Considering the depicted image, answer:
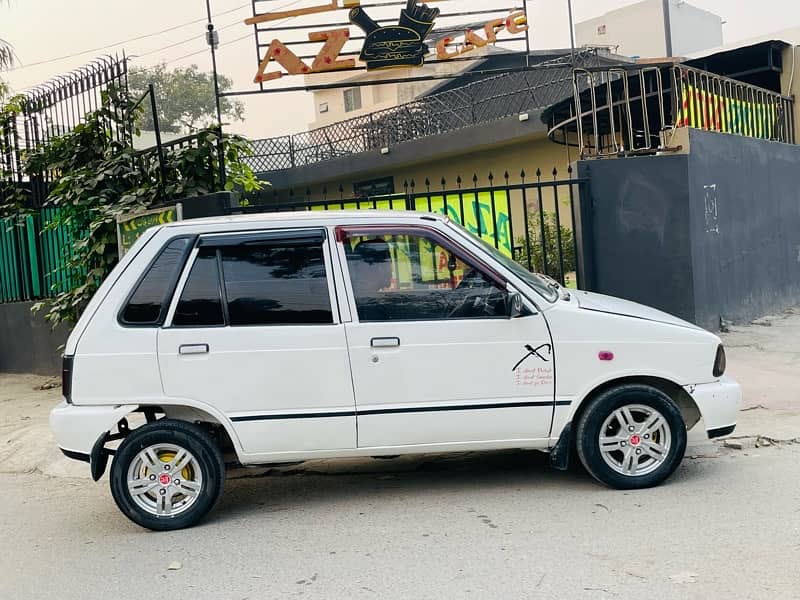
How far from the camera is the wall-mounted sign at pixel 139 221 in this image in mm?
8812

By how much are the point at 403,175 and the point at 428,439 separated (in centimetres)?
1883

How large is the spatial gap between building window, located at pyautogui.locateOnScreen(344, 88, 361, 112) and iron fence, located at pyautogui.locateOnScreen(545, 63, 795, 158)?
93.9ft

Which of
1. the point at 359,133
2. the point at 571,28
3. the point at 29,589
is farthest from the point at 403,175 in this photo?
the point at 29,589

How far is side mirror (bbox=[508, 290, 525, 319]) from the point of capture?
5.16m

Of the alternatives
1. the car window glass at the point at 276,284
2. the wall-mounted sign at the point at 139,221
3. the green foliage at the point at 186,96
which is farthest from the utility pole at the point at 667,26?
the green foliage at the point at 186,96

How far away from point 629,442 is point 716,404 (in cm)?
60

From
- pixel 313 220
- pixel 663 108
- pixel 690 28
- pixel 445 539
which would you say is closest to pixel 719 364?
pixel 445 539

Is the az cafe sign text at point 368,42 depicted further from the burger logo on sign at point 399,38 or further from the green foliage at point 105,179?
the green foliage at point 105,179

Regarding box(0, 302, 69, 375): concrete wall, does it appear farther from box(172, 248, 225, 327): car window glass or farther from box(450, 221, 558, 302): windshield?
box(450, 221, 558, 302): windshield

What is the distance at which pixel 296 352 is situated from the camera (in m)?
5.16

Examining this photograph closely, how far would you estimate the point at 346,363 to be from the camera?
5160mm

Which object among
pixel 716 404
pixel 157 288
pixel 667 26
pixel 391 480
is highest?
pixel 667 26

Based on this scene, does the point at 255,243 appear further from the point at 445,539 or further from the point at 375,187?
the point at 375,187

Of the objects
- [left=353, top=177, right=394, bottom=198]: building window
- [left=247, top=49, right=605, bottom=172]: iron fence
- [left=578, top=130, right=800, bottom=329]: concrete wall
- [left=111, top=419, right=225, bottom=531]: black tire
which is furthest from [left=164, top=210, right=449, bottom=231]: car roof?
[left=353, top=177, right=394, bottom=198]: building window
